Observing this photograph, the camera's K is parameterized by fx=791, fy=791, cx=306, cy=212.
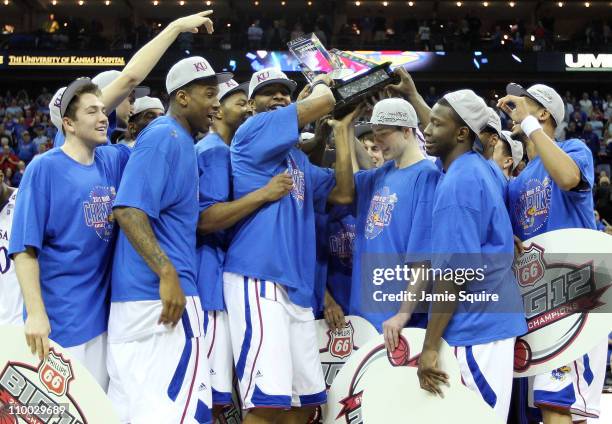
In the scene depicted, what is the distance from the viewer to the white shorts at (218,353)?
434 centimetres

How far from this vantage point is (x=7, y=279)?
566 centimetres

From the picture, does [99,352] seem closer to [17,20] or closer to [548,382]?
[548,382]

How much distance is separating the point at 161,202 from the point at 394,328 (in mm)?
1375

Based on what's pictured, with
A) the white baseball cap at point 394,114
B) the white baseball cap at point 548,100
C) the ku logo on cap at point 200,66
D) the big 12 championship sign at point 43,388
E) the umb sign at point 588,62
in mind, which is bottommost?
the big 12 championship sign at point 43,388

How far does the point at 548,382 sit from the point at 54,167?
287cm

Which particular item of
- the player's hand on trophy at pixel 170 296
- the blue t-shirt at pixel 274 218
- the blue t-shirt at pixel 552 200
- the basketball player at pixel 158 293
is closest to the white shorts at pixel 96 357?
the basketball player at pixel 158 293

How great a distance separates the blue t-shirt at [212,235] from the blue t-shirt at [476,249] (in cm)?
122

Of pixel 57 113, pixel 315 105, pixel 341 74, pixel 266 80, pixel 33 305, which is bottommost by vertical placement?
pixel 33 305

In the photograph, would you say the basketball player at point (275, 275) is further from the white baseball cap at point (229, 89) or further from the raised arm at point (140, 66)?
the raised arm at point (140, 66)

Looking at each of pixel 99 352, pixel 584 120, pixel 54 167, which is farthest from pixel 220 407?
pixel 584 120

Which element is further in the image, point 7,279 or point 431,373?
point 7,279

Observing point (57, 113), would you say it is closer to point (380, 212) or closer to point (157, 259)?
point (157, 259)

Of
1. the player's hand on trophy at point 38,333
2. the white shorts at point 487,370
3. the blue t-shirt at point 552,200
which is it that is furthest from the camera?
the blue t-shirt at point 552,200

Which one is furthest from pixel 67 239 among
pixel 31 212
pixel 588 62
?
pixel 588 62
